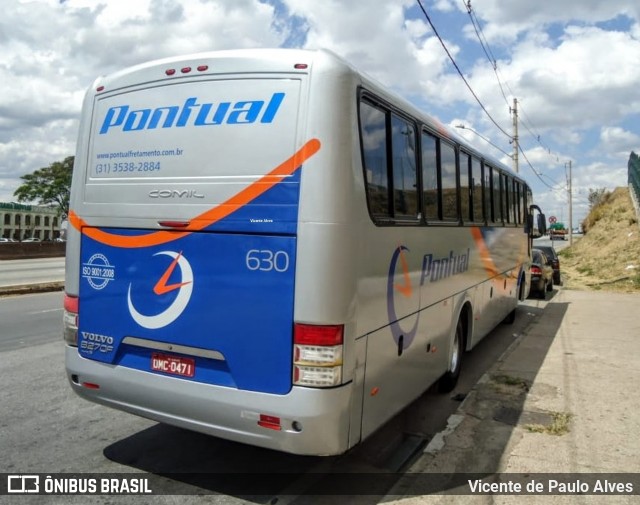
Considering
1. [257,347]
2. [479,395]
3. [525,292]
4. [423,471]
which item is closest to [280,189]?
[257,347]

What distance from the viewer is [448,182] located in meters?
5.91

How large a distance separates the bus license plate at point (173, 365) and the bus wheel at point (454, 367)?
346 centimetres

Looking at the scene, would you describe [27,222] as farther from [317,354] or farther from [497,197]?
[317,354]

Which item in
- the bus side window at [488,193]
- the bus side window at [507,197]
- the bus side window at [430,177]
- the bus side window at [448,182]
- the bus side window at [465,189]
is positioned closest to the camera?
the bus side window at [430,177]

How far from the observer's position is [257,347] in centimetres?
349

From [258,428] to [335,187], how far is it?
63.2 inches

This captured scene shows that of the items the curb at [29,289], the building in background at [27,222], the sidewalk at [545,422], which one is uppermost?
the building in background at [27,222]

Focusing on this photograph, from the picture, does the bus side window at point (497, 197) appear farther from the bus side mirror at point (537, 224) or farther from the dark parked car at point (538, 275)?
the dark parked car at point (538, 275)

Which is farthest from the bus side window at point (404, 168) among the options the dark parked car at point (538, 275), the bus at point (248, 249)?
the dark parked car at point (538, 275)

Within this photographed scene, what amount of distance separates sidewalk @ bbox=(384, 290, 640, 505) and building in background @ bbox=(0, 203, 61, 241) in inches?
3460

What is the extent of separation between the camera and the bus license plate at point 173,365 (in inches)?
147

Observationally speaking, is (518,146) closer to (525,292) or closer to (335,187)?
(525,292)

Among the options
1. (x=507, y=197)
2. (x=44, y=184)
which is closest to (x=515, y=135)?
(x=507, y=197)

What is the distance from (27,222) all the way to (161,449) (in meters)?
98.1
